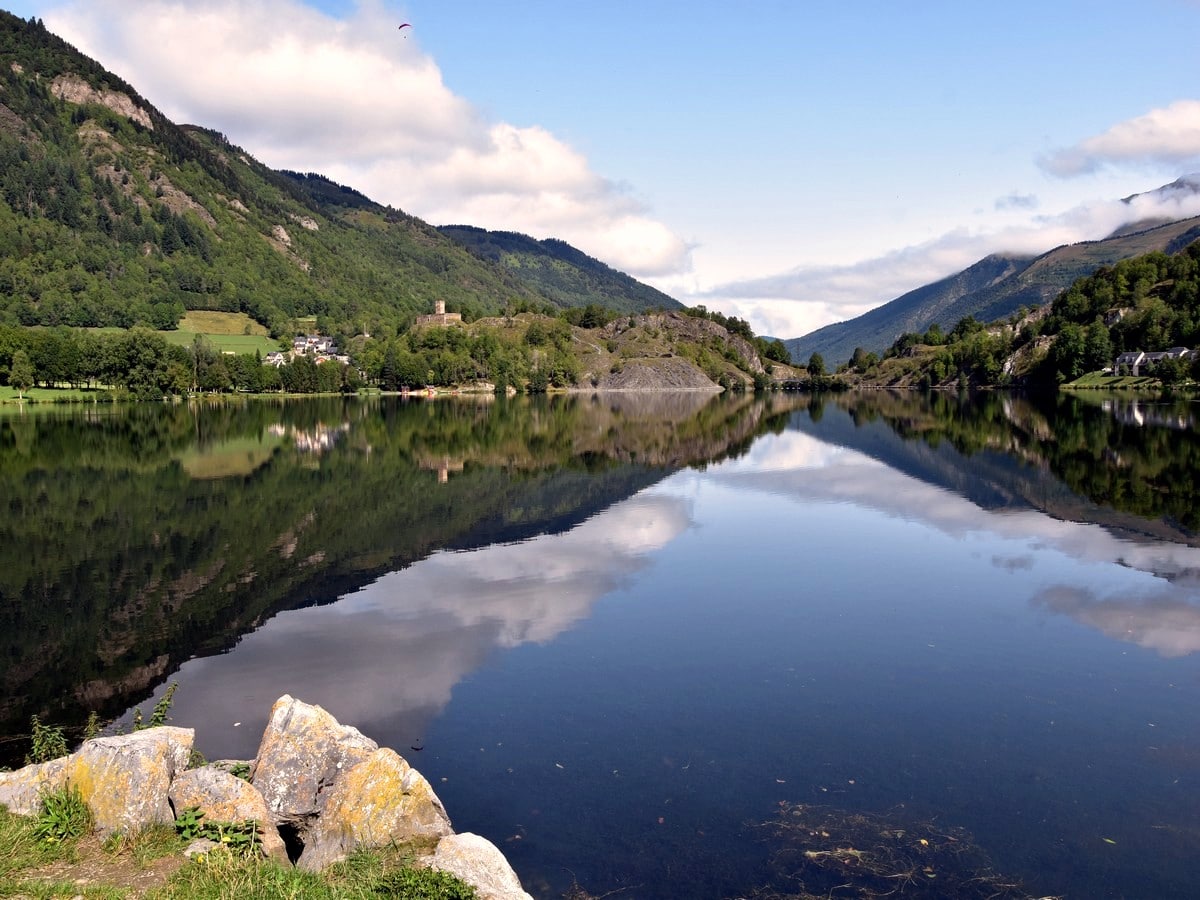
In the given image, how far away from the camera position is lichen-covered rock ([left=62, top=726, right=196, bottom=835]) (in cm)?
1088

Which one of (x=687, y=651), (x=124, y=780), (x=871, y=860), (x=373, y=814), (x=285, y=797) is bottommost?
(x=871, y=860)

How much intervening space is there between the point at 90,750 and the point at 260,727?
5782mm

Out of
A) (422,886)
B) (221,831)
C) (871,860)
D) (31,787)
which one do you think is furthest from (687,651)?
(31,787)

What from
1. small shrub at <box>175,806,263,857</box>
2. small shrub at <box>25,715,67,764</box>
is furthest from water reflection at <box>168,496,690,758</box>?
small shrub at <box>175,806,263,857</box>

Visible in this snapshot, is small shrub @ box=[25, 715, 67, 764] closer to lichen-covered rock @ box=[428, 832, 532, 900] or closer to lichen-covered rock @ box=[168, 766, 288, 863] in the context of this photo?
lichen-covered rock @ box=[168, 766, 288, 863]

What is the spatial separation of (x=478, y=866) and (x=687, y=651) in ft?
38.1

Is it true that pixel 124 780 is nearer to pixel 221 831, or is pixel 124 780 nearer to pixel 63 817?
pixel 63 817

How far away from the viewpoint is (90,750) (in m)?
11.3

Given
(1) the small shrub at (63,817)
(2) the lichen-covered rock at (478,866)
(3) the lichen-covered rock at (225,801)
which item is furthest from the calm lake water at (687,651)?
(1) the small shrub at (63,817)

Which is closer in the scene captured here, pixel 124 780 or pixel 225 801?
pixel 124 780

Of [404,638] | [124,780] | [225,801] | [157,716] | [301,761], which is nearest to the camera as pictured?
[124,780]

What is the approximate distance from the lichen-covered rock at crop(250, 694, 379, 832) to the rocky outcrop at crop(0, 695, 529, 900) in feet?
0.05

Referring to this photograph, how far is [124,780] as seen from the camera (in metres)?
11.0

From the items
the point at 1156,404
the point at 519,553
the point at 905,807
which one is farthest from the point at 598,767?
the point at 1156,404
